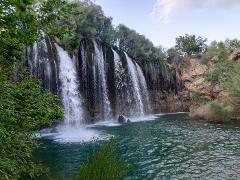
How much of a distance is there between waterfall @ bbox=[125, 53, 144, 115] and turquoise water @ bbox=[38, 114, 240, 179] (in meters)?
19.4

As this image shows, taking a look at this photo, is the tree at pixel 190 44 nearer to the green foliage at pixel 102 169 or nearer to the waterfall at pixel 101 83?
the waterfall at pixel 101 83

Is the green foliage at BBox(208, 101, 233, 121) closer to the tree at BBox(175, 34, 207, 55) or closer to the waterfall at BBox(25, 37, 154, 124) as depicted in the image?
the waterfall at BBox(25, 37, 154, 124)

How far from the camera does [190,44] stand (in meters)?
69.3

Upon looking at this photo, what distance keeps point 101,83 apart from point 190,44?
32.7m

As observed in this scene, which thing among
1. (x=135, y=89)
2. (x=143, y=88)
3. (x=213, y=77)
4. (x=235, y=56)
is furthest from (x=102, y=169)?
(x=235, y=56)

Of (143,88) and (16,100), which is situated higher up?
(143,88)

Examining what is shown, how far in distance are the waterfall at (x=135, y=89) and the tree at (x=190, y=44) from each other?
2332 cm

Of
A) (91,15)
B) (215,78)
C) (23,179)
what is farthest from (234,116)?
(23,179)

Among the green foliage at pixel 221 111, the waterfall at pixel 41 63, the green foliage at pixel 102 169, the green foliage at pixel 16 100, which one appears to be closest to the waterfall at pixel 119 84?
the waterfall at pixel 41 63

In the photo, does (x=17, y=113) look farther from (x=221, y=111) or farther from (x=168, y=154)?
(x=221, y=111)

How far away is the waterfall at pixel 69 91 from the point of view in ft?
121

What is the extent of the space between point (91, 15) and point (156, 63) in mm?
14442

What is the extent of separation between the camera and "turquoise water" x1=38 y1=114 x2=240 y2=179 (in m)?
16.2

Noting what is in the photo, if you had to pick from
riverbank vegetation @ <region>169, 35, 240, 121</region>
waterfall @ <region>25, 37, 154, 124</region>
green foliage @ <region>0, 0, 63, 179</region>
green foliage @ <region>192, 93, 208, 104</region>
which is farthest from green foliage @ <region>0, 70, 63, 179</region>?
green foliage @ <region>192, 93, 208, 104</region>
